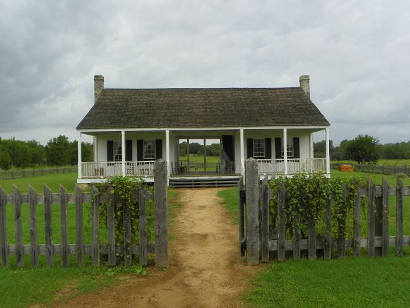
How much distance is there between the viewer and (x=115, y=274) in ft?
17.3

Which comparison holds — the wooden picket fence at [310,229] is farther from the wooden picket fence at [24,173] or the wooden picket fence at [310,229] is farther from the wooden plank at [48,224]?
the wooden picket fence at [24,173]

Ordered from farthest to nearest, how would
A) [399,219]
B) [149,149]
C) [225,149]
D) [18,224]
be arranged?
1. [225,149]
2. [149,149]
3. [399,219]
4. [18,224]

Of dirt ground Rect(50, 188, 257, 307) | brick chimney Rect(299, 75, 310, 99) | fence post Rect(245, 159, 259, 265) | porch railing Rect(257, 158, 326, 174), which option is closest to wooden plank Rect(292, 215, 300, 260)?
fence post Rect(245, 159, 259, 265)

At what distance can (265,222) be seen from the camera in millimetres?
5566

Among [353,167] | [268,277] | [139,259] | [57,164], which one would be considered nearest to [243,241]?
[268,277]

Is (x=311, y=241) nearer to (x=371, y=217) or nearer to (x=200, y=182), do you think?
(x=371, y=217)

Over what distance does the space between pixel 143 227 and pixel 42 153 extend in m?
58.2

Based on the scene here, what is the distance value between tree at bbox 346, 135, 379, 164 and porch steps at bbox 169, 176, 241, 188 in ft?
82.4

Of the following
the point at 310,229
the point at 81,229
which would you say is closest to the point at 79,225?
the point at 81,229

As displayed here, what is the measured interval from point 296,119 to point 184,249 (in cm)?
1408

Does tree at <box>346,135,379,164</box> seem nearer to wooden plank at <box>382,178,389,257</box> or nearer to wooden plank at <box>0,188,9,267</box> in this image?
wooden plank at <box>382,178,389,257</box>

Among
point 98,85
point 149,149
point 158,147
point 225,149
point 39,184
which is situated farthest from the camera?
point 39,184

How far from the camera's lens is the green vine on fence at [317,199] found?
5508mm

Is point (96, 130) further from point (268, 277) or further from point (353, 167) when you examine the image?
point (353, 167)
